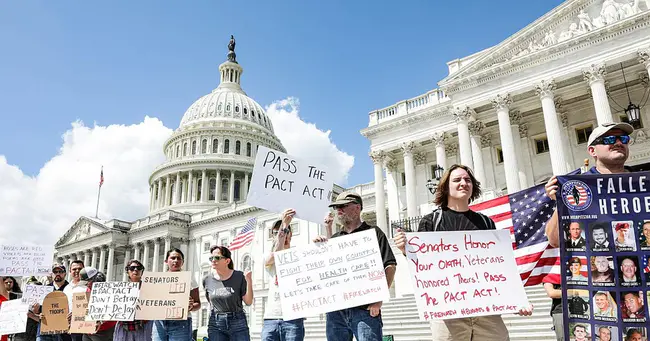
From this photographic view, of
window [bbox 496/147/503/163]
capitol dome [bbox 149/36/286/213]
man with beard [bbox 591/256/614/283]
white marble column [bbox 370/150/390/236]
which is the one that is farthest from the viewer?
capitol dome [bbox 149/36/286/213]

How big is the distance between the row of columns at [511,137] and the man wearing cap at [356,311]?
2120cm

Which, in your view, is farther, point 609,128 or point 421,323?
point 421,323

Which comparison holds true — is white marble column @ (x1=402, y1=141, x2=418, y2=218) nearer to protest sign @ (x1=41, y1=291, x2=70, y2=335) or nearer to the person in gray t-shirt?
protest sign @ (x1=41, y1=291, x2=70, y2=335)

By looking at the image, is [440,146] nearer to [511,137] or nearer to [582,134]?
[511,137]

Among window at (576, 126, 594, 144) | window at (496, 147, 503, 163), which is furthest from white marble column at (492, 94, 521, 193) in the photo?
window at (576, 126, 594, 144)

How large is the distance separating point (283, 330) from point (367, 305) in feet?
6.94

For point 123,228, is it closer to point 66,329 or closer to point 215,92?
point 215,92

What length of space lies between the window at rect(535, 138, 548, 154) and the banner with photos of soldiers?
91.4 feet

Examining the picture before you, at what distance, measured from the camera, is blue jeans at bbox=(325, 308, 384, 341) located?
5184 mm

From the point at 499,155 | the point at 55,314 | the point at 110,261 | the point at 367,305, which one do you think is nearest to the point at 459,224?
the point at 367,305

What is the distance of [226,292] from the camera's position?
6.88 meters

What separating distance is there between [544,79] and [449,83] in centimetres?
554

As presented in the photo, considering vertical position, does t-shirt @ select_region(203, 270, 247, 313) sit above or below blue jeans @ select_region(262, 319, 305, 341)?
above

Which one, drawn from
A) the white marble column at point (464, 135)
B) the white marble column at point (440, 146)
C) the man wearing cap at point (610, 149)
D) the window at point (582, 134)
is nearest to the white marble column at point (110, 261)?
the white marble column at point (440, 146)
